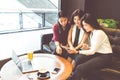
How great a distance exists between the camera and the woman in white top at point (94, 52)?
247 centimetres

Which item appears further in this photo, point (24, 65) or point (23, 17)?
point (23, 17)

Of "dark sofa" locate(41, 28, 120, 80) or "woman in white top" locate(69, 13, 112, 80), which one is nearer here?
"woman in white top" locate(69, 13, 112, 80)

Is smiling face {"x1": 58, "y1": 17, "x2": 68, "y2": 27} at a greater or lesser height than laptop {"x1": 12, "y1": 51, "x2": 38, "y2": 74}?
greater

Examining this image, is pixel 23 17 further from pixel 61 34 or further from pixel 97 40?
pixel 97 40

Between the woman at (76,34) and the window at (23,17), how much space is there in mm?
2134

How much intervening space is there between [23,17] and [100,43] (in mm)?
3947

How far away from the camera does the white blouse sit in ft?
8.13

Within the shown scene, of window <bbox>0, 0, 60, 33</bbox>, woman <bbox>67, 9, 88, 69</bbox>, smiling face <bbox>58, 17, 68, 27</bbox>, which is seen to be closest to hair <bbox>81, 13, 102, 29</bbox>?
woman <bbox>67, 9, 88, 69</bbox>

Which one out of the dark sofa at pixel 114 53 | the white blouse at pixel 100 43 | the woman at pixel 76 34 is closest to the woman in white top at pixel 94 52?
the white blouse at pixel 100 43

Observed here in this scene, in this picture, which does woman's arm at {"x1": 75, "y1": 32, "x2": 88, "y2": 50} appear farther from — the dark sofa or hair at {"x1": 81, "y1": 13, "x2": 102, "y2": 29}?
the dark sofa

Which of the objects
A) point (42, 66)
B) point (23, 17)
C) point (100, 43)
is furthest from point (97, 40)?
point (23, 17)

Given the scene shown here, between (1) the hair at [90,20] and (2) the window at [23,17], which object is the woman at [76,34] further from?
(2) the window at [23,17]

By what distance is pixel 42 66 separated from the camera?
2.20 meters

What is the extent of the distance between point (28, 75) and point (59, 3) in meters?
2.64
